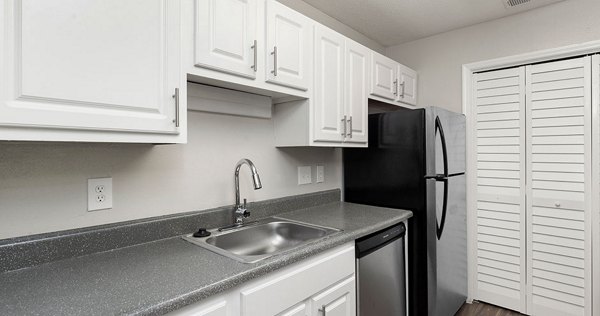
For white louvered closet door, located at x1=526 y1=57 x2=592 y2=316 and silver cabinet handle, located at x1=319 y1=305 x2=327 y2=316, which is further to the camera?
white louvered closet door, located at x1=526 y1=57 x2=592 y2=316

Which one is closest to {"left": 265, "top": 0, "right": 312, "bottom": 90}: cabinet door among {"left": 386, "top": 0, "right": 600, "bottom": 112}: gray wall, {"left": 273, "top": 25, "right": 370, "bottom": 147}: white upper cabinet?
{"left": 273, "top": 25, "right": 370, "bottom": 147}: white upper cabinet

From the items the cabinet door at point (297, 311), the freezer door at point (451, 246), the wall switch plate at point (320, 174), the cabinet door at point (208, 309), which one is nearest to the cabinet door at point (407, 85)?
the freezer door at point (451, 246)

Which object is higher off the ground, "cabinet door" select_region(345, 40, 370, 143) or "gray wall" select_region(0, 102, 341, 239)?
"cabinet door" select_region(345, 40, 370, 143)

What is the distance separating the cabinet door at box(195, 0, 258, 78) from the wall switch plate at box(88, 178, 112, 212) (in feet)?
2.02

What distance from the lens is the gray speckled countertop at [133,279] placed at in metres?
0.80

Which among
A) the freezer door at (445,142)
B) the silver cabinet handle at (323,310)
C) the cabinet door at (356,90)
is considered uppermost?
the cabinet door at (356,90)

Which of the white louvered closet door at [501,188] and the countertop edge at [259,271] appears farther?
the white louvered closet door at [501,188]

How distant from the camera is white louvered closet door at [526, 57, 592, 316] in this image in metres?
2.13

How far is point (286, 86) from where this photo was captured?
1.58 meters

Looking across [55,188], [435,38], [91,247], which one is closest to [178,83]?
[55,188]

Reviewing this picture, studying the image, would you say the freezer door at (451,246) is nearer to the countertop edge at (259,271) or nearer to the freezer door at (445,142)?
the freezer door at (445,142)

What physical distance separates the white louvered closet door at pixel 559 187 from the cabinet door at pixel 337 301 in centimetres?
173

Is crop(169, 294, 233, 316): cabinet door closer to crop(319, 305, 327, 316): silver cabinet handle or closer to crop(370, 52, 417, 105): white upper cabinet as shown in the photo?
crop(319, 305, 327, 316): silver cabinet handle

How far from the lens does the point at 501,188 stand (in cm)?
247
